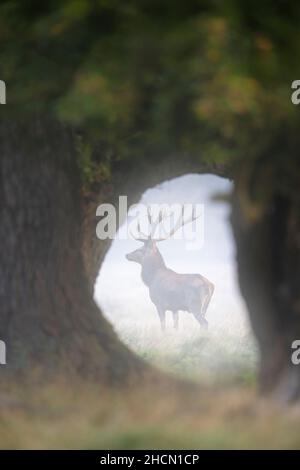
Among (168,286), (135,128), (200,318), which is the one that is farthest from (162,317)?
(135,128)

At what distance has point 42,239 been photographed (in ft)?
23.0

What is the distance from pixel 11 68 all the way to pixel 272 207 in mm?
1907

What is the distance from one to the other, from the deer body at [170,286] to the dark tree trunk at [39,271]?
6033 mm

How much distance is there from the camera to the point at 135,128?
645 cm

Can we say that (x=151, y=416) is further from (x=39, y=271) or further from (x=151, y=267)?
(x=151, y=267)

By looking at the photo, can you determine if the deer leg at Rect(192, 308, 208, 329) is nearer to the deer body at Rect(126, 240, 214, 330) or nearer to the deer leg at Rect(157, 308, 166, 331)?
the deer body at Rect(126, 240, 214, 330)

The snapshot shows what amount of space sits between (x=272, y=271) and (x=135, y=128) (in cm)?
174

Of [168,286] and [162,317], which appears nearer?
[162,317]

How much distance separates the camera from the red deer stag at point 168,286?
13109 mm

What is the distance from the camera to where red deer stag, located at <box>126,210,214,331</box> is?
13109 mm

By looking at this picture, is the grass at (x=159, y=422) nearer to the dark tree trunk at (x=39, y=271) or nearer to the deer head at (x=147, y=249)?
the dark tree trunk at (x=39, y=271)

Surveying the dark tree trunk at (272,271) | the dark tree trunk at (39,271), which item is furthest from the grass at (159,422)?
the dark tree trunk at (39,271)

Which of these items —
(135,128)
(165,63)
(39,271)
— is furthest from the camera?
(39,271)
